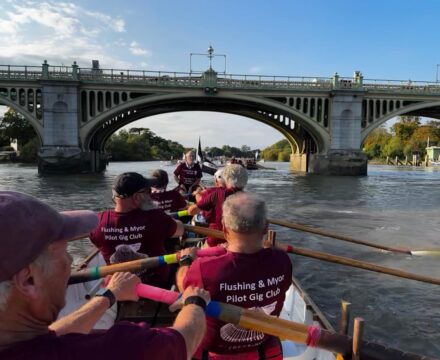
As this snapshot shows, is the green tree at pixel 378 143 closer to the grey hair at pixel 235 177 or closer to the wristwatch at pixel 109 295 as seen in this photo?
the grey hair at pixel 235 177

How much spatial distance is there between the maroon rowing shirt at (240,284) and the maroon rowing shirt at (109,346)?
0.84m

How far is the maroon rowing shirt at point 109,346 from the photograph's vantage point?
1352 mm

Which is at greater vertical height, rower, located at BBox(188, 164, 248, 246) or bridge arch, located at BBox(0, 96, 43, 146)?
bridge arch, located at BBox(0, 96, 43, 146)

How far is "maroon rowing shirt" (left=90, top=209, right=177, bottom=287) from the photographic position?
377 centimetres

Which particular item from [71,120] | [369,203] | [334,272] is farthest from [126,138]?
[334,272]

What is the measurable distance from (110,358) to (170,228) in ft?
8.24

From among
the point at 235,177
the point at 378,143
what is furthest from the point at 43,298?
the point at 378,143

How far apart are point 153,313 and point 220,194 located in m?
1.69

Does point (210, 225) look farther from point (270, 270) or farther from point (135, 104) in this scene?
point (135, 104)

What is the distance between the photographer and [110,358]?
1.45 metres

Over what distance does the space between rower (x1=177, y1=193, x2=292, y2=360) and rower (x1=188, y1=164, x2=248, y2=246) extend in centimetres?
230

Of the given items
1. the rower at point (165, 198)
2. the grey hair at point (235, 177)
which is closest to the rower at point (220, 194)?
the grey hair at point (235, 177)

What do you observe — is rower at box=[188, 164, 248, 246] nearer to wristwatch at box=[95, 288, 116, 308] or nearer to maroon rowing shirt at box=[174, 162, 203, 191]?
wristwatch at box=[95, 288, 116, 308]

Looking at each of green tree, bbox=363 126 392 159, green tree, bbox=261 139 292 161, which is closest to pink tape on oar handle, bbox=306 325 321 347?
green tree, bbox=363 126 392 159
